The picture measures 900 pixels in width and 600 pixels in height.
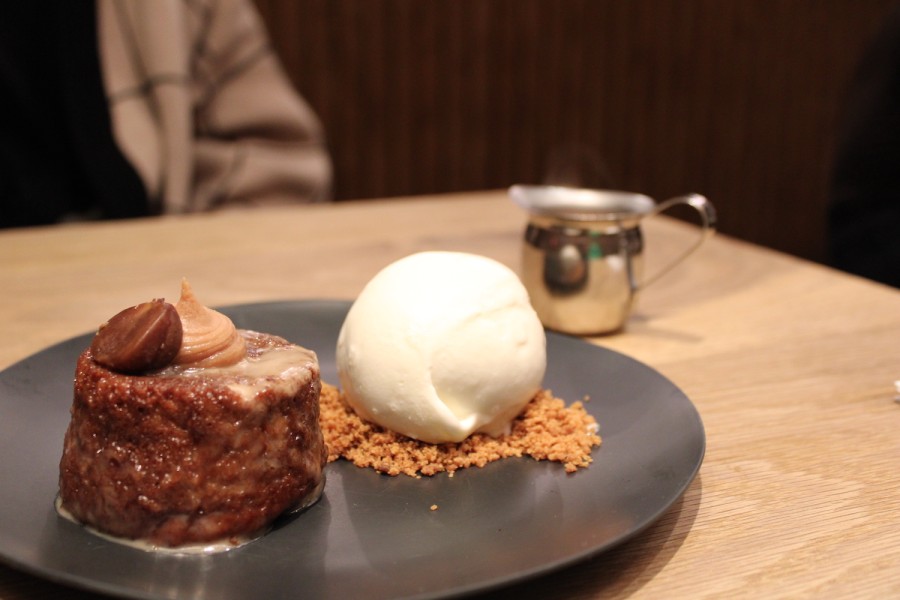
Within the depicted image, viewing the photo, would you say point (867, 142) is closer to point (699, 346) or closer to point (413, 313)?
point (699, 346)

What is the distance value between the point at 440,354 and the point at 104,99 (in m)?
1.90

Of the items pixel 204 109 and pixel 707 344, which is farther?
pixel 204 109

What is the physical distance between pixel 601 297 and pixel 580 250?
0.27 feet

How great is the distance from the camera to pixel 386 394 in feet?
3.29

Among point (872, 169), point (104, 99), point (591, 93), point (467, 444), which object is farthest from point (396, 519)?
point (591, 93)

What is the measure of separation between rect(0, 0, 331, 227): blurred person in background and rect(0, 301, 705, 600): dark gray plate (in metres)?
1.57

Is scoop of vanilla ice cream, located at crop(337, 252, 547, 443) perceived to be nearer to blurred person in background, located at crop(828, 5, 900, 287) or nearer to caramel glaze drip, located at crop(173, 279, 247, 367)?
caramel glaze drip, located at crop(173, 279, 247, 367)

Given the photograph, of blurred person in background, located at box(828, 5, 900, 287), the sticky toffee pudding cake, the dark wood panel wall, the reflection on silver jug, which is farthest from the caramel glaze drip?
the dark wood panel wall

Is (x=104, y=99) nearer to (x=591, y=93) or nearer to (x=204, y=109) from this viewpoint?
(x=204, y=109)

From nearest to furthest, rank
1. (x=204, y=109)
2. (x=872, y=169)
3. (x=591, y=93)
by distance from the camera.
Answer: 1. (x=872, y=169)
2. (x=204, y=109)
3. (x=591, y=93)

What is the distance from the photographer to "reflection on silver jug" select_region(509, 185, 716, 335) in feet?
4.59

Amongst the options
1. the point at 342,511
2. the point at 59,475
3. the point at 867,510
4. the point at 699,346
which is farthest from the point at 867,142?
the point at 59,475

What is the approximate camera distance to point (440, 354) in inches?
39.4

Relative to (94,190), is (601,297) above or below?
above
